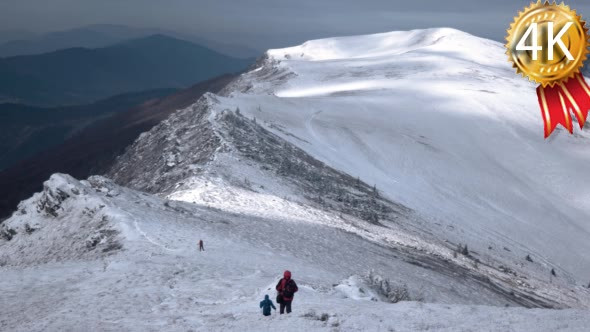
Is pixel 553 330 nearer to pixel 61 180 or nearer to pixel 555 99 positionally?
pixel 555 99

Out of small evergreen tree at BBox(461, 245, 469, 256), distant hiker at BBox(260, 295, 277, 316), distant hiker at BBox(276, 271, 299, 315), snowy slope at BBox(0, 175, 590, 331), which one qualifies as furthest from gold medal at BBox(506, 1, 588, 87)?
small evergreen tree at BBox(461, 245, 469, 256)

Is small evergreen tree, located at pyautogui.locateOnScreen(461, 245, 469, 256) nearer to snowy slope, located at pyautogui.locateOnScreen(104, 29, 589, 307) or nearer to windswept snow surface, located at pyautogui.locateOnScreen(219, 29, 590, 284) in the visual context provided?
snowy slope, located at pyautogui.locateOnScreen(104, 29, 589, 307)

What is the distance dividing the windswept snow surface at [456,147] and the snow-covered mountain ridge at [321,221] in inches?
10.2

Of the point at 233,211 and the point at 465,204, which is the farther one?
the point at 465,204

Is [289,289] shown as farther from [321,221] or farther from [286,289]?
[321,221]

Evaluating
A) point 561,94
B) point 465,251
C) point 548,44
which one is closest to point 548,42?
point 548,44

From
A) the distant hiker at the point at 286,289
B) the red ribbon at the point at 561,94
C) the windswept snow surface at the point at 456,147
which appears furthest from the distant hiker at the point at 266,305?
the windswept snow surface at the point at 456,147

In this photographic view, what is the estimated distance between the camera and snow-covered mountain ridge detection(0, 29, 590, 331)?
46.2ft

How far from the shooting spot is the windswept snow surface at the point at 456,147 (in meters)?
40.1

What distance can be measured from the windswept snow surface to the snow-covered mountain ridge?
26 cm

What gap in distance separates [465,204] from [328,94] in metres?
41.7

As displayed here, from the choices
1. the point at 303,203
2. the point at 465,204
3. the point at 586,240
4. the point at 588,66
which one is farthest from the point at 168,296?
the point at 588,66

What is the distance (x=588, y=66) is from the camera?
6634 inches

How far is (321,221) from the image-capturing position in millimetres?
28062
